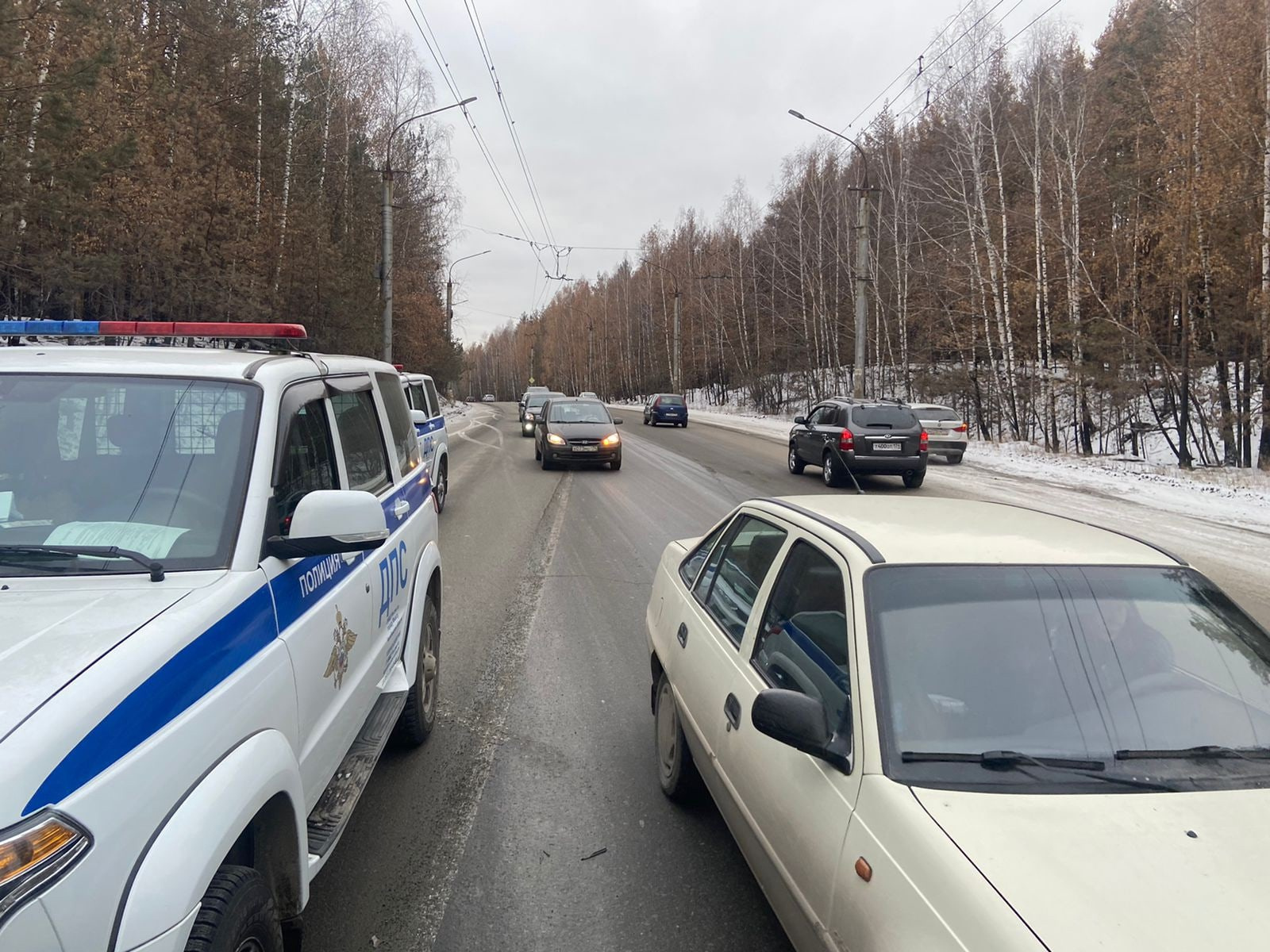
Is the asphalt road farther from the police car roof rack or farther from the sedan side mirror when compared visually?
the police car roof rack

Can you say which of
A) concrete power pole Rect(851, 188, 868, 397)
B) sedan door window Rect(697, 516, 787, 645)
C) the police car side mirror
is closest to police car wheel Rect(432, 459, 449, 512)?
sedan door window Rect(697, 516, 787, 645)

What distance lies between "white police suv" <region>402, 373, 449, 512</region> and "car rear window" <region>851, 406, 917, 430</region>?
7.84 metres

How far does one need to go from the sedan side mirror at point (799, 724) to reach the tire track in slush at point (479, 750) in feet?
4.93

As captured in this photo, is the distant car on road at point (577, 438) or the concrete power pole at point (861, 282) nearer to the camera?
the distant car on road at point (577, 438)

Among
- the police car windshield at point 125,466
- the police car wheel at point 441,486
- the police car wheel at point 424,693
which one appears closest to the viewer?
the police car windshield at point 125,466

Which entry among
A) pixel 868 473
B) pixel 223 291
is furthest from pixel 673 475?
pixel 223 291

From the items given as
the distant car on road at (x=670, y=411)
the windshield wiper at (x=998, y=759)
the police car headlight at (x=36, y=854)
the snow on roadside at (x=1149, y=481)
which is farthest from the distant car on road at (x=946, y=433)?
the police car headlight at (x=36, y=854)

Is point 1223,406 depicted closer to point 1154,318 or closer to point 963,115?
point 1154,318

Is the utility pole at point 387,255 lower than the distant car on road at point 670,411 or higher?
higher

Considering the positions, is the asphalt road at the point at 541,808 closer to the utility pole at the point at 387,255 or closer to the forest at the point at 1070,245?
the forest at the point at 1070,245

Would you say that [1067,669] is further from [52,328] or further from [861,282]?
[861,282]

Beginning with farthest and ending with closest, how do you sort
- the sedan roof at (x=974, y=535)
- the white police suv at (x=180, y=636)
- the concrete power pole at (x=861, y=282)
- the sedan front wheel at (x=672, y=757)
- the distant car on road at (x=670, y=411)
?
the distant car on road at (x=670, y=411), the concrete power pole at (x=861, y=282), the sedan front wheel at (x=672, y=757), the sedan roof at (x=974, y=535), the white police suv at (x=180, y=636)

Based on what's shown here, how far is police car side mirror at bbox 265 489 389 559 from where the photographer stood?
2365mm

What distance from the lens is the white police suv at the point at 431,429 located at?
11954 mm
